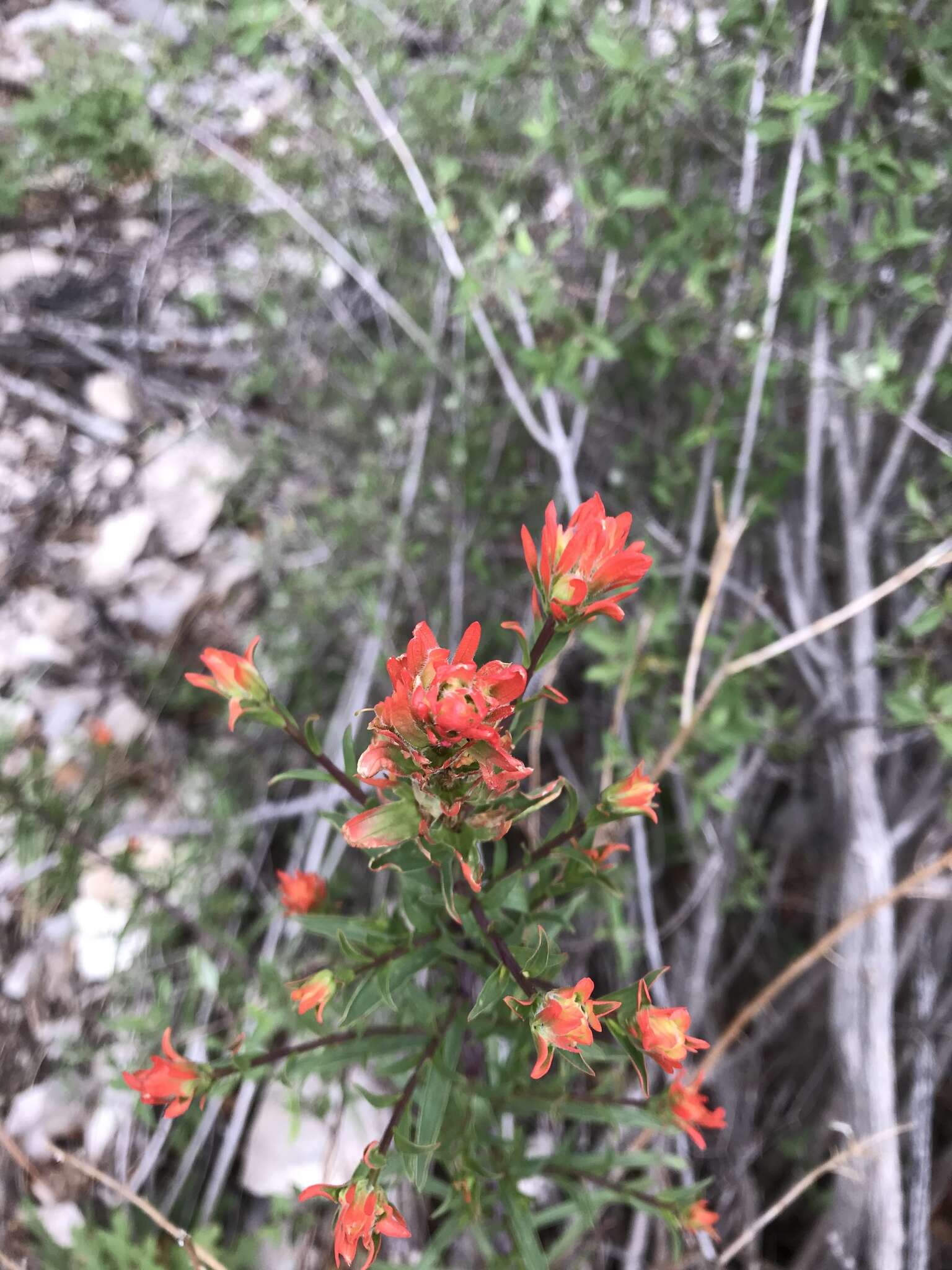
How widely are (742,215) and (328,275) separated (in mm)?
1101

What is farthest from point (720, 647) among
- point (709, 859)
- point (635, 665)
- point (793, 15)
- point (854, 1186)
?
point (793, 15)

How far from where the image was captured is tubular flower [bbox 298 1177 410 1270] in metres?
0.58

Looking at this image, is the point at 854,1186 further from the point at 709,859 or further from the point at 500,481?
the point at 500,481

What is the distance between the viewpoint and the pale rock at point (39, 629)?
1.96 metres

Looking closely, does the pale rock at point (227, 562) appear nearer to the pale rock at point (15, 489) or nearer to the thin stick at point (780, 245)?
the pale rock at point (15, 489)

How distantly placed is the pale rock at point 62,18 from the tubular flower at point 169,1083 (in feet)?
10.8

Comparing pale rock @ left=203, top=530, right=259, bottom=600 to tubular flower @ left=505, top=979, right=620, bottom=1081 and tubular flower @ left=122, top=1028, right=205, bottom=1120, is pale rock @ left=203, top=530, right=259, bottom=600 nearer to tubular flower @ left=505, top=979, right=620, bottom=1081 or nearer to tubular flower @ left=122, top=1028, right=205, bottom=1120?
tubular flower @ left=122, top=1028, right=205, bottom=1120

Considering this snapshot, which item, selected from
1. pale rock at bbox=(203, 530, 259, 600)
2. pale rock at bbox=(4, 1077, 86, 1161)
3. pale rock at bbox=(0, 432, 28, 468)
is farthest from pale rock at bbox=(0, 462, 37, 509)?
pale rock at bbox=(4, 1077, 86, 1161)

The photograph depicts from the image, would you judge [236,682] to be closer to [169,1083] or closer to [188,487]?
[169,1083]

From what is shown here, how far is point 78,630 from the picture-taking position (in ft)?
6.73

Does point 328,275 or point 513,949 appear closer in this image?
point 513,949

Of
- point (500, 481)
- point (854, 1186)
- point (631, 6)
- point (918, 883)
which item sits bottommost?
point (854, 1186)

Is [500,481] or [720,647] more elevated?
[500,481]

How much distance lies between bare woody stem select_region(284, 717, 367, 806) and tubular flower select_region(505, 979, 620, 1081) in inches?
7.7
